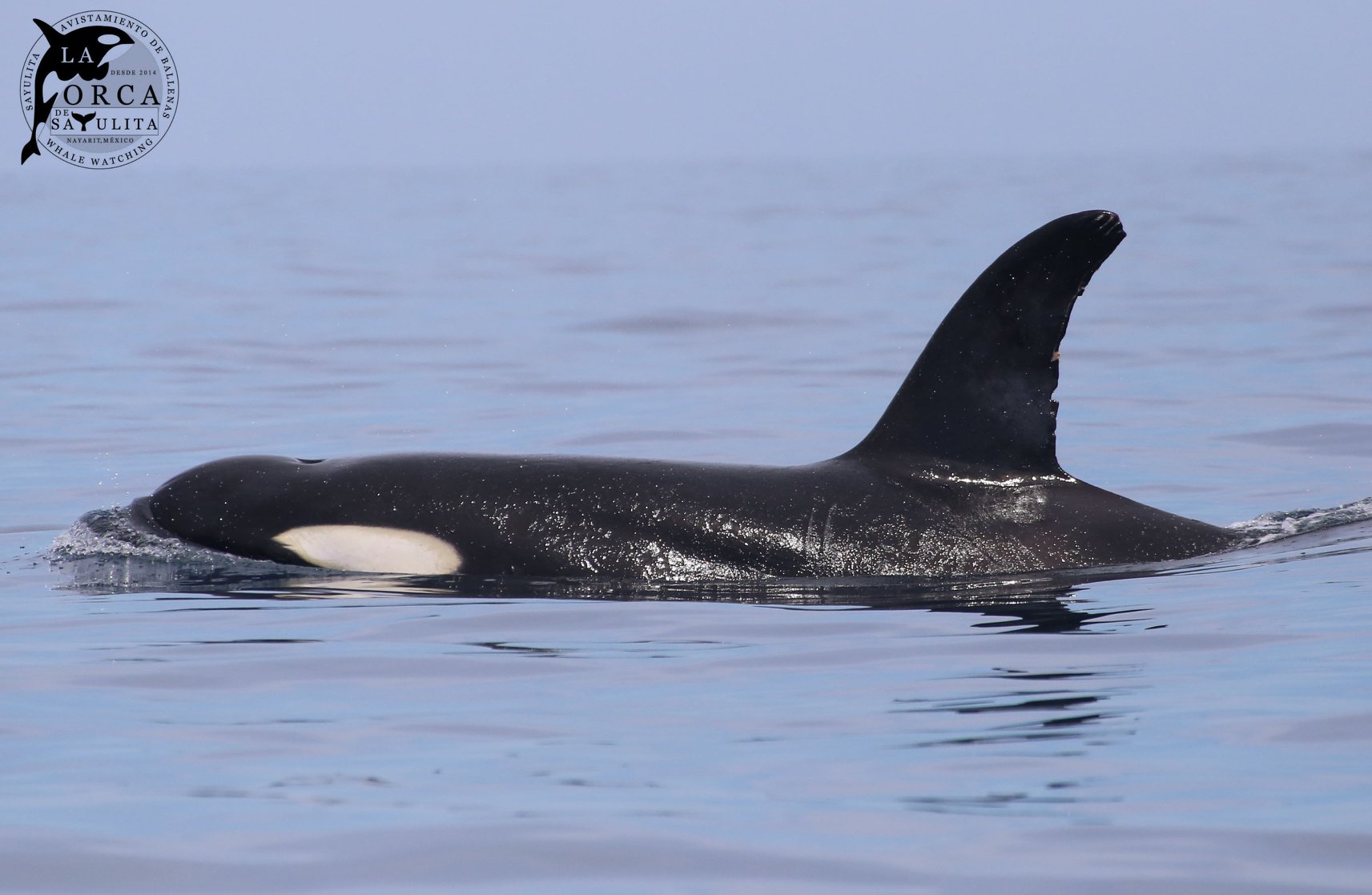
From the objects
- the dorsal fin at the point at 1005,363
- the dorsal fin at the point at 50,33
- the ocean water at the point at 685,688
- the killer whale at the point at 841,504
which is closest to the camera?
the ocean water at the point at 685,688

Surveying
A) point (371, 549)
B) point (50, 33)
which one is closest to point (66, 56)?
point (50, 33)

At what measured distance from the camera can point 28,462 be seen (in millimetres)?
13430

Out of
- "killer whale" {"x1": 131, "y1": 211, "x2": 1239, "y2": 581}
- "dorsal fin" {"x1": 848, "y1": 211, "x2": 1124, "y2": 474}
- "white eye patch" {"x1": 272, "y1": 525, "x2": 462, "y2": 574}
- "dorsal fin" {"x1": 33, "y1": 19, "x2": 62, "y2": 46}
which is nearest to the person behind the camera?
"dorsal fin" {"x1": 848, "y1": 211, "x2": 1124, "y2": 474}

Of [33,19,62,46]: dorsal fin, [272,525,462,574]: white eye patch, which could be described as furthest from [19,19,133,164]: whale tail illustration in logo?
[272,525,462,574]: white eye patch

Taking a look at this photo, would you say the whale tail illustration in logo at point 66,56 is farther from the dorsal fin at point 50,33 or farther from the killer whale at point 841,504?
the killer whale at point 841,504

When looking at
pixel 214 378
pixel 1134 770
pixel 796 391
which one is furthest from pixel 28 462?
pixel 1134 770

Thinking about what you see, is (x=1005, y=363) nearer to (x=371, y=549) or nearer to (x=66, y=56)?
(x=371, y=549)

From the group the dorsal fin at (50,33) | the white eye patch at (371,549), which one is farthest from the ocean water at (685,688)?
the dorsal fin at (50,33)

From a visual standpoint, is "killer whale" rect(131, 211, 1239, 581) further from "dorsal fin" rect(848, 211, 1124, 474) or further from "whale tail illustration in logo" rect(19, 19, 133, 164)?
"whale tail illustration in logo" rect(19, 19, 133, 164)

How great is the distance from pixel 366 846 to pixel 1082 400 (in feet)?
41.1

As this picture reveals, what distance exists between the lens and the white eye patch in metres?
8.27

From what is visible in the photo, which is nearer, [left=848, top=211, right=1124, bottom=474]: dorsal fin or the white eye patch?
[left=848, top=211, right=1124, bottom=474]: dorsal fin

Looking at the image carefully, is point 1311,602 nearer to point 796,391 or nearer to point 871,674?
point 871,674

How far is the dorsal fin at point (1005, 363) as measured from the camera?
307 inches
